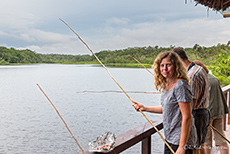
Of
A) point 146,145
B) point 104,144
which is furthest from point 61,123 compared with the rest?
point 104,144

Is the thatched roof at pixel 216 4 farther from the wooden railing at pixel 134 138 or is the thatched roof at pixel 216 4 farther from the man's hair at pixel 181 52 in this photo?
the wooden railing at pixel 134 138

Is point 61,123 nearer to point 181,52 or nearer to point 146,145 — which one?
point 146,145

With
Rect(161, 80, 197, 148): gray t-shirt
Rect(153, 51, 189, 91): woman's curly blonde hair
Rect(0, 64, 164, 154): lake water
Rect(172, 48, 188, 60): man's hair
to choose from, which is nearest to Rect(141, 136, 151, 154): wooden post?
Rect(161, 80, 197, 148): gray t-shirt

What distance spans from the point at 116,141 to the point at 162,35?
67705 millimetres

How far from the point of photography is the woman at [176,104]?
1054mm

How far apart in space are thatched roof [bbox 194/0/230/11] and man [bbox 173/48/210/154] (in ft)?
6.99

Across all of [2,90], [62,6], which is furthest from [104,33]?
[2,90]

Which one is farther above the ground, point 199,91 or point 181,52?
point 181,52

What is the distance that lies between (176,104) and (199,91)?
0.38 meters

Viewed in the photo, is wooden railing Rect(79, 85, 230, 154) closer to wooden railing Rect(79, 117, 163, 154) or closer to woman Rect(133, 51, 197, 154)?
wooden railing Rect(79, 117, 163, 154)

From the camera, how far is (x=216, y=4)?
3.20 meters

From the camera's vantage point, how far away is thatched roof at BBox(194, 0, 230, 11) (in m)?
3.11

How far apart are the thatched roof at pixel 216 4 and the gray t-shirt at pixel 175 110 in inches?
99.7

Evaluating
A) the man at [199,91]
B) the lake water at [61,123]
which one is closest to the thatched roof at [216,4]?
the man at [199,91]
